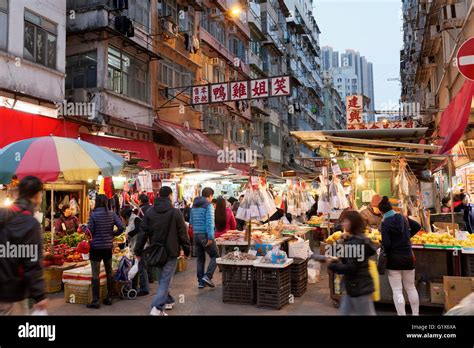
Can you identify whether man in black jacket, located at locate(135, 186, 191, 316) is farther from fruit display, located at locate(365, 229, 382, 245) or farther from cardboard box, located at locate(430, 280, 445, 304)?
cardboard box, located at locate(430, 280, 445, 304)

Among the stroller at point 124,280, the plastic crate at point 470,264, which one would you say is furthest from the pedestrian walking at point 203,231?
the plastic crate at point 470,264

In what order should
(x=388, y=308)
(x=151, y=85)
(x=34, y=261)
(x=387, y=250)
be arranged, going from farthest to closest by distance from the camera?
1. (x=151, y=85)
2. (x=388, y=308)
3. (x=387, y=250)
4. (x=34, y=261)

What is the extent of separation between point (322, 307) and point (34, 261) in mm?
5530

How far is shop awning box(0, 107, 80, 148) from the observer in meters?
11.1

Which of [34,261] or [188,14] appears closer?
[34,261]

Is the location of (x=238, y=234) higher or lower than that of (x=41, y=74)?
lower

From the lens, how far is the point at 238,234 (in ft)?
33.9

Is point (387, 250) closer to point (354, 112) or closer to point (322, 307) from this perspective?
point (322, 307)

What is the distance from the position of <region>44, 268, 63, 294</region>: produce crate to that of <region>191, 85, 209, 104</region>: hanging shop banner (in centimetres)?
1150

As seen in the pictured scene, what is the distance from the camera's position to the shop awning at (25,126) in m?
11.1

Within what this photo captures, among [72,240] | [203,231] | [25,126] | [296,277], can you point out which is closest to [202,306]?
[203,231]

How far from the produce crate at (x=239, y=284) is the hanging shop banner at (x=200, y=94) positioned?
39.4 feet

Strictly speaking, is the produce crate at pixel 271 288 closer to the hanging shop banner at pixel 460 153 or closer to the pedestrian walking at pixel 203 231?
the pedestrian walking at pixel 203 231
